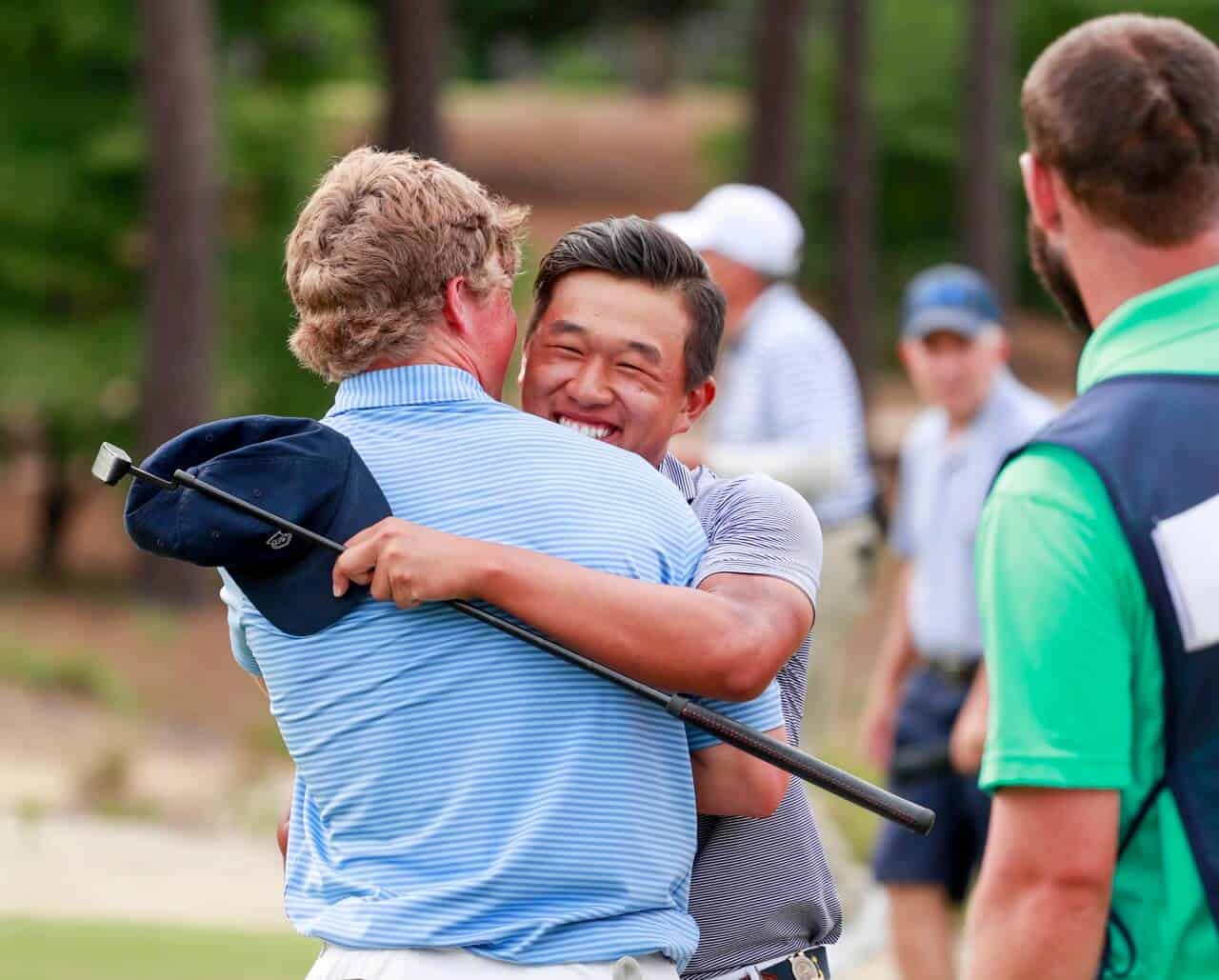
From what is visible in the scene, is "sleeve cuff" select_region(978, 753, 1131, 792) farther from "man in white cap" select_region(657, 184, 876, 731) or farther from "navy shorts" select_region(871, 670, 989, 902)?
"man in white cap" select_region(657, 184, 876, 731)

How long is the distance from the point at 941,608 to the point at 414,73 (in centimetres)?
1884

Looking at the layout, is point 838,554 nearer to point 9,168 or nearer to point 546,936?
point 546,936

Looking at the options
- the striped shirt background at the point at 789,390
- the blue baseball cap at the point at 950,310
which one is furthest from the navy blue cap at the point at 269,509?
the blue baseball cap at the point at 950,310

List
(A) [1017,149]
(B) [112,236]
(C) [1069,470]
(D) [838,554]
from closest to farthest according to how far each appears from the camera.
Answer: (C) [1069,470], (D) [838,554], (B) [112,236], (A) [1017,149]

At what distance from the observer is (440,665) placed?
2535 millimetres

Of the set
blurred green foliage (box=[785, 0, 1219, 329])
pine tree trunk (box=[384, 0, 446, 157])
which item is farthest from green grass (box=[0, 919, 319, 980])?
blurred green foliage (box=[785, 0, 1219, 329])

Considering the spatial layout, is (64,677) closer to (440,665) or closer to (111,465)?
(111,465)

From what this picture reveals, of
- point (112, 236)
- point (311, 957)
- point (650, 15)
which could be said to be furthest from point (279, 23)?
point (650, 15)

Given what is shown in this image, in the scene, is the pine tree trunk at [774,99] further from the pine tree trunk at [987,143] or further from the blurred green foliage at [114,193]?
the blurred green foliage at [114,193]

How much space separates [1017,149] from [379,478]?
119 ft

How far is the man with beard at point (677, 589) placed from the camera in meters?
2.48

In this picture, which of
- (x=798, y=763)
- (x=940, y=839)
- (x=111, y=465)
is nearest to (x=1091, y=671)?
(x=798, y=763)

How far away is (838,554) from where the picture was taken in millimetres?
6742

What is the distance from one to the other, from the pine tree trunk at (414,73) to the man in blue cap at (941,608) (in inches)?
706
